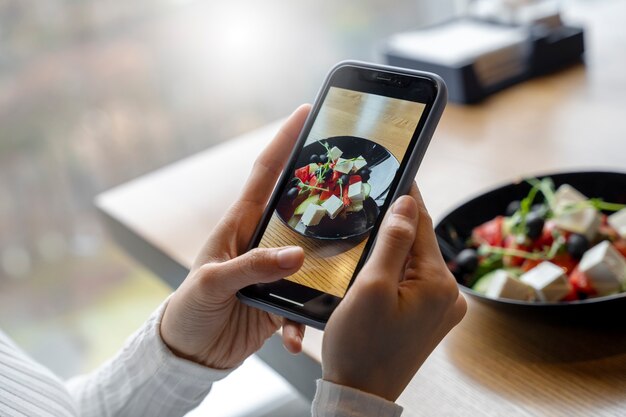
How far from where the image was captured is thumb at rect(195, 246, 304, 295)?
0.66 m

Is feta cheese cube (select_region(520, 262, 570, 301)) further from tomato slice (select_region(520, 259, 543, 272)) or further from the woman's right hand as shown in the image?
the woman's right hand

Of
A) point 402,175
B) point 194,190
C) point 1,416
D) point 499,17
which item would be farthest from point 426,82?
point 499,17

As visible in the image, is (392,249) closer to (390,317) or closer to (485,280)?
(390,317)

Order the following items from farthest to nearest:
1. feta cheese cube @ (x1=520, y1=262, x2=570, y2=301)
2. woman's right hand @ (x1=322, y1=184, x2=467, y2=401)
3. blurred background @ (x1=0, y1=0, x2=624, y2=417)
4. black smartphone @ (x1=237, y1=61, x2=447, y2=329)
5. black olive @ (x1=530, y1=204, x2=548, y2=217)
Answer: blurred background @ (x1=0, y1=0, x2=624, y2=417), black olive @ (x1=530, y1=204, x2=548, y2=217), feta cheese cube @ (x1=520, y1=262, x2=570, y2=301), black smartphone @ (x1=237, y1=61, x2=447, y2=329), woman's right hand @ (x1=322, y1=184, x2=467, y2=401)

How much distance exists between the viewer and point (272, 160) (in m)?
0.84

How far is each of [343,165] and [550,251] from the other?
29 cm

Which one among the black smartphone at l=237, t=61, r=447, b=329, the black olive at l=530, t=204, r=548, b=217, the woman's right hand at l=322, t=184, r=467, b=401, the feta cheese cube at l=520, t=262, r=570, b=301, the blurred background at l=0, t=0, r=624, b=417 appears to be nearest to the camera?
the woman's right hand at l=322, t=184, r=467, b=401

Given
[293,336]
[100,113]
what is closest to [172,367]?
[293,336]

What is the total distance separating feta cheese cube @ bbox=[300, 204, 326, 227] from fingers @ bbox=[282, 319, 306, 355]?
0.32ft

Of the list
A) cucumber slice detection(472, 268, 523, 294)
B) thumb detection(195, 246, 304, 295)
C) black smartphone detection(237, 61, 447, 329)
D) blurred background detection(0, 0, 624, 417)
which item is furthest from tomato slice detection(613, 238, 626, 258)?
blurred background detection(0, 0, 624, 417)

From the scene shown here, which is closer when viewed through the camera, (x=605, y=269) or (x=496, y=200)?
(x=605, y=269)

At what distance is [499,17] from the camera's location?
5.63ft

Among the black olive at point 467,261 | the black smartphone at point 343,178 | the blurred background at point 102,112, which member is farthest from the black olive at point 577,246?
the blurred background at point 102,112

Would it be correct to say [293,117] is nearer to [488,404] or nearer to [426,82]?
[426,82]
